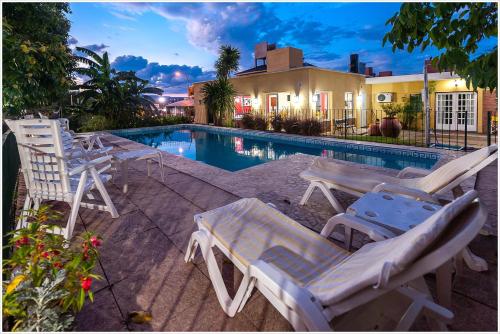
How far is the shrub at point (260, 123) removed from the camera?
15.7 metres

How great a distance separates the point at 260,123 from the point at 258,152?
5.16 meters

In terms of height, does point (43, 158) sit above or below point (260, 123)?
below

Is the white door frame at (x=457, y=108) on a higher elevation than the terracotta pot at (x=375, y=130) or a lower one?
higher

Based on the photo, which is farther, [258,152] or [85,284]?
[258,152]

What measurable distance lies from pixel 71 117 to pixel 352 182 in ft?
56.7

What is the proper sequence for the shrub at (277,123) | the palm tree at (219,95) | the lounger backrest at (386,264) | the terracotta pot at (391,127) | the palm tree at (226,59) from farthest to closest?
the palm tree at (226,59)
the palm tree at (219,95)
the shrub at (277,123)
the terracotta pot at (391,127)
the lounger backrest at (386,264)

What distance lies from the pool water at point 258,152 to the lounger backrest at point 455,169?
5.57 m

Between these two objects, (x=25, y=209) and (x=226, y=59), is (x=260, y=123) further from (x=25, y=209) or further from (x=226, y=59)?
(x=226, y=59)

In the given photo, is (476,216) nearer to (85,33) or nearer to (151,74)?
(85,33)

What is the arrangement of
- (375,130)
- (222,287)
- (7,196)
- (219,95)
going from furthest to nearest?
(219,95), (375,130), (7,196), (222,287)

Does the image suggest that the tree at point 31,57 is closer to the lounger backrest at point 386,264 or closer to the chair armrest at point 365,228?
the chair armrest at point 365,228

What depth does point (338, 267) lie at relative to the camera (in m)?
1.81

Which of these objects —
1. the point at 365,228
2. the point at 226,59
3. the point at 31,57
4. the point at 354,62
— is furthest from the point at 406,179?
the point at 226,59

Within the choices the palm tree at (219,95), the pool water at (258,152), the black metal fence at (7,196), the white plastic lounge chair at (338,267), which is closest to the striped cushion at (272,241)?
the white plastic lounge chair at (338,267)
